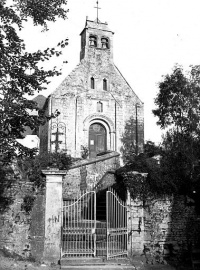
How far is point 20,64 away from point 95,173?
47.5 feet

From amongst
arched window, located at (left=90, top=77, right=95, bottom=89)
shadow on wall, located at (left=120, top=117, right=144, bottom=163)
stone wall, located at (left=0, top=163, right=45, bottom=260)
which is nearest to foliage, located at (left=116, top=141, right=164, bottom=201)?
stone wall, located at (left=0, top=163, right=45, bottom=260)

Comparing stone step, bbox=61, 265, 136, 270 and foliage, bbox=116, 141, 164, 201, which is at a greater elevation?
foliage, bbox=116, 141, 164, 201

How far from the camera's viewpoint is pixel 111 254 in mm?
10281

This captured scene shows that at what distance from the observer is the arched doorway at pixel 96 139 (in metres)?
27.5

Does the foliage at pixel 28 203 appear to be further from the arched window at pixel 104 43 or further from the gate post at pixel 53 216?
the arched window at pixel 104 43

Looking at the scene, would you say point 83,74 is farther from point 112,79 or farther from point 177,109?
point 177,109

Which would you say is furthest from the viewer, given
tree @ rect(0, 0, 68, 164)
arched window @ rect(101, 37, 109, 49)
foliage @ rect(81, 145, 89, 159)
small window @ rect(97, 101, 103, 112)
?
arched window @ rect(101, 37, 109, 49)

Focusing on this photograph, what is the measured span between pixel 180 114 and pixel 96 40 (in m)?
12.4

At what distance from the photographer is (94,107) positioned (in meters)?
28.2

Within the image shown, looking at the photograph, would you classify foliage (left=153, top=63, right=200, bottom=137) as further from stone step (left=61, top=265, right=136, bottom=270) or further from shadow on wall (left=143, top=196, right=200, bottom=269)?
stone step (left=61, top=265, right=136, bottom=270)

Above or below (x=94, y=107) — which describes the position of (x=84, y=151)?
below

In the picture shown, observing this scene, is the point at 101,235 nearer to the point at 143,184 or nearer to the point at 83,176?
the point at 143,184

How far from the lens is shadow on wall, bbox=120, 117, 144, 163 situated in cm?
2761

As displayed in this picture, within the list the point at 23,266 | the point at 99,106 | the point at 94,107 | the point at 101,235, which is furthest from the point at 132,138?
the point at 23,266
